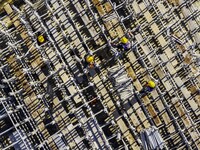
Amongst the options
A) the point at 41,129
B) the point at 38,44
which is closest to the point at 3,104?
the point at 41,129

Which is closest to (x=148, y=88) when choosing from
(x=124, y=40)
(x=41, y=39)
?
(x=124, y=40)

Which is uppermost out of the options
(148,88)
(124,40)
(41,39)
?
(41,39)

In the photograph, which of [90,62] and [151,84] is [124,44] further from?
[151,84]

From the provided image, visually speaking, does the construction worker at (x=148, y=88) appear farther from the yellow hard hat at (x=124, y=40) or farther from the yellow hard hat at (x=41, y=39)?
the yellow hard hat at (x=41, y=39)

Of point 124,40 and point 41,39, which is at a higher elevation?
point 41,39

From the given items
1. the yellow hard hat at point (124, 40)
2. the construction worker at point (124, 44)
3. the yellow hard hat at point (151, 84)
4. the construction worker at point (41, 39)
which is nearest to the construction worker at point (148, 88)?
the yellow hard hat at point (151, 84)

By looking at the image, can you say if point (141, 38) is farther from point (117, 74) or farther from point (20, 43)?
point (20, 43)

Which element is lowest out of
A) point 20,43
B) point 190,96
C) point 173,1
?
point 190,96

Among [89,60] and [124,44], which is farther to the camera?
[124,44]

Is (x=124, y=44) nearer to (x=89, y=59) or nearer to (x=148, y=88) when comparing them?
(x=89, y=59)
